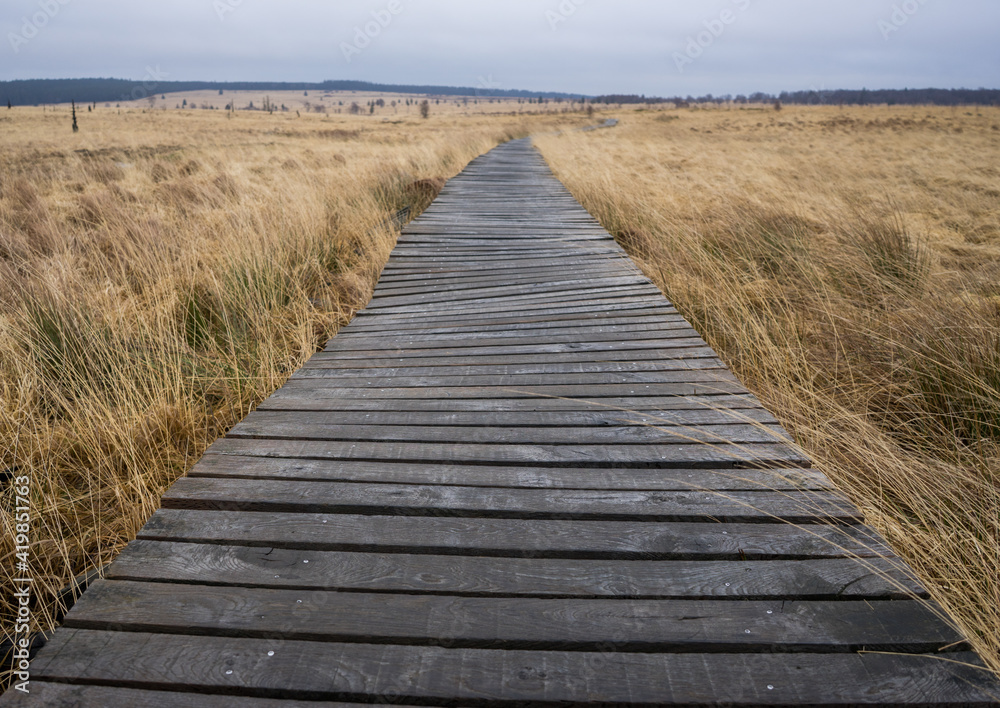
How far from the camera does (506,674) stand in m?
1.26

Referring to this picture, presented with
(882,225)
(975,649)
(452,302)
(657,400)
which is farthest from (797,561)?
(882,225)

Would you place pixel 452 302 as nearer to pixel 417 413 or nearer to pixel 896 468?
pixel 417 413

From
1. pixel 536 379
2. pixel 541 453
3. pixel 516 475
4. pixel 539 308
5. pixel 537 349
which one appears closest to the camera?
pixel 516 475

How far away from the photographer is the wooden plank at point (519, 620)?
132cm

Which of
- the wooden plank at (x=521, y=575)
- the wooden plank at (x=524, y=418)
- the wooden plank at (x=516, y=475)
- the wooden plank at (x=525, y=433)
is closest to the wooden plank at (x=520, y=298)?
the wooden plank at (x=524, y=418)

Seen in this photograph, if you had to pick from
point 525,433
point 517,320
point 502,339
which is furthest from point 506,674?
point 517,320

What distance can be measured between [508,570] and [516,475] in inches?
18.6

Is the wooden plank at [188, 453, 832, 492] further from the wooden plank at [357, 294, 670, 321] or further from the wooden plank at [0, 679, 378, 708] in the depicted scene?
the wooden plank at [357, 294, 670, 321]

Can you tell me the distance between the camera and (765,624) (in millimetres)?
1368

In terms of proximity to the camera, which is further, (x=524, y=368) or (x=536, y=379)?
(x=524, y=368)

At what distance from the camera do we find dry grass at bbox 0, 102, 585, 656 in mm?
2385

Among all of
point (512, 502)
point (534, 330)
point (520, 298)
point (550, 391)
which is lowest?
point (512, 502)

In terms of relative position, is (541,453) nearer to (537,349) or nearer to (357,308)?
(537,349)

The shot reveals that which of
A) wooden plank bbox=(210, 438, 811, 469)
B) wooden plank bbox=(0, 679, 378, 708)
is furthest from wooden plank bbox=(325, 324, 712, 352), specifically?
wooden plank bbox=(0, 679, 378, 708)
